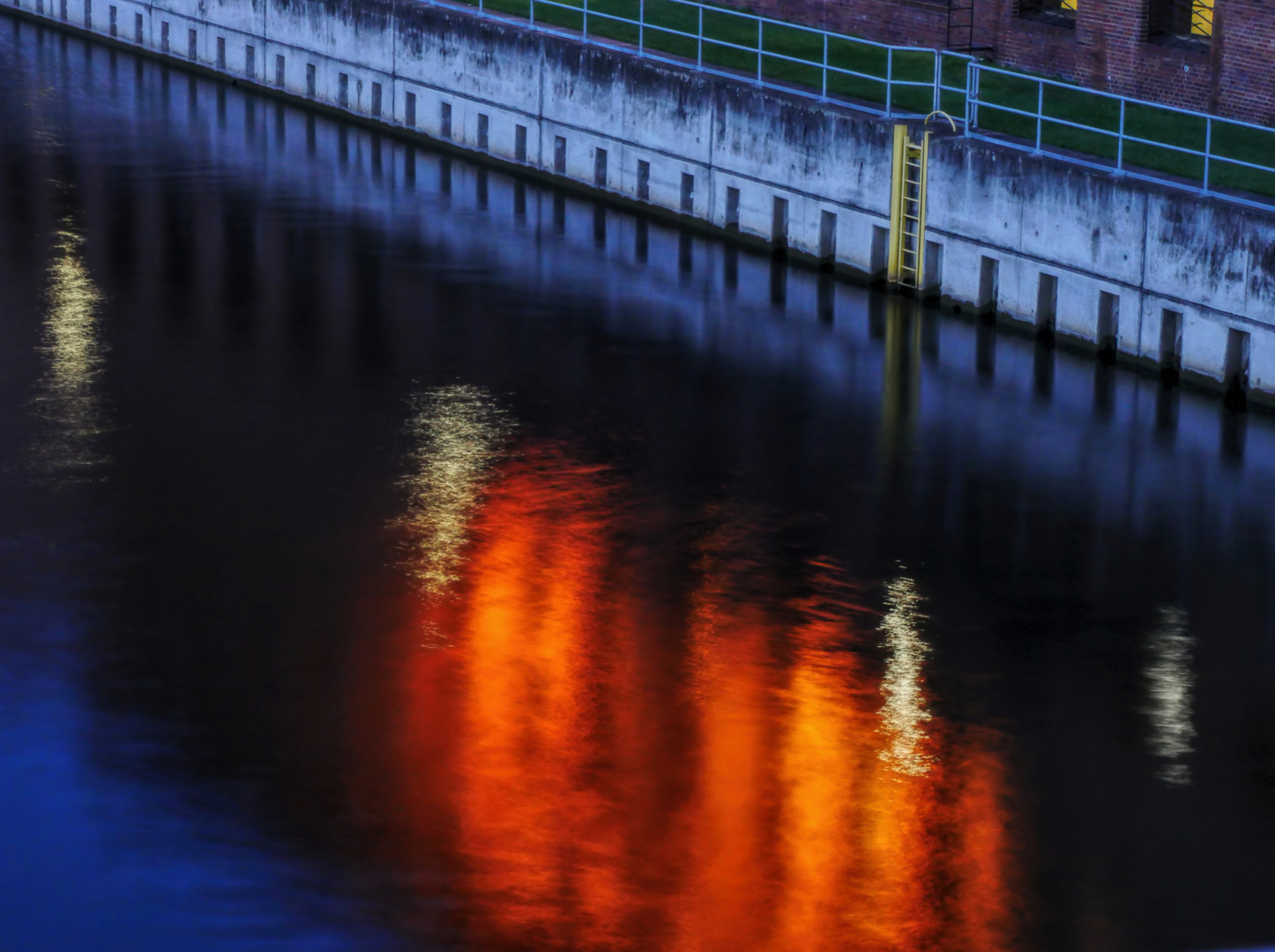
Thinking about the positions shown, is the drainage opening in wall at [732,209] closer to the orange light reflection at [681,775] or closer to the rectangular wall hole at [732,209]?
the rectangular wall hole at [732,209]

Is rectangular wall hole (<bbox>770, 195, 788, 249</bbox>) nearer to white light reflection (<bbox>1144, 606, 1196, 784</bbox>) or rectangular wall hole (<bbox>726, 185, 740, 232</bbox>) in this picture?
rectangular wall hole (<bbox>726, 185, 740, 232</bbox>)

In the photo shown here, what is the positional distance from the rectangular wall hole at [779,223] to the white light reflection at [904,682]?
11.9m

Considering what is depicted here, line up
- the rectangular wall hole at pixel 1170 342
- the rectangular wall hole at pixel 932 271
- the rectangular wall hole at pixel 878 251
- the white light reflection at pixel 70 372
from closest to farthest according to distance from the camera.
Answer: the white light reflection at pixel 70 372 < the rectangular wall hole at pixel 1170 342 < the rectangular wall hole at pixel 932 271 < the rectangular wall hole at pixel 878 251

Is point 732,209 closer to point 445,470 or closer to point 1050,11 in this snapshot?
point 1050,11

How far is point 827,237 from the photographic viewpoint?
2859 cm

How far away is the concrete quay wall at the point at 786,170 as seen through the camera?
23578mm

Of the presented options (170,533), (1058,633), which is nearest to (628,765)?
(1058,633)

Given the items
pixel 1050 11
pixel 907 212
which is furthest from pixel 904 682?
pixel 1050 11

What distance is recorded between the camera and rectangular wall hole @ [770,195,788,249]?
29297 millimetres

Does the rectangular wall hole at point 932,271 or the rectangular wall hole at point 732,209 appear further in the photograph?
the rectangular wall hole at point 732,209

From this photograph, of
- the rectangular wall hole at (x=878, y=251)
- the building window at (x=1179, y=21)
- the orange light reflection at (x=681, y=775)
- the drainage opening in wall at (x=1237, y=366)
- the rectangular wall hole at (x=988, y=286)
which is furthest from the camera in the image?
the building window at (x=1179, y=21)

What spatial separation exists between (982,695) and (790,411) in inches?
298

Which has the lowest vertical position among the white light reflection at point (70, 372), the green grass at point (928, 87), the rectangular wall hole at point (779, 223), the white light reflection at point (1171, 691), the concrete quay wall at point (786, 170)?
the white light reflection at point (1171, 691)

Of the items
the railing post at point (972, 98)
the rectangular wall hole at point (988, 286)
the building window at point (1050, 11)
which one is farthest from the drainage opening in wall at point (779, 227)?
the building window at point (1050, 11)
